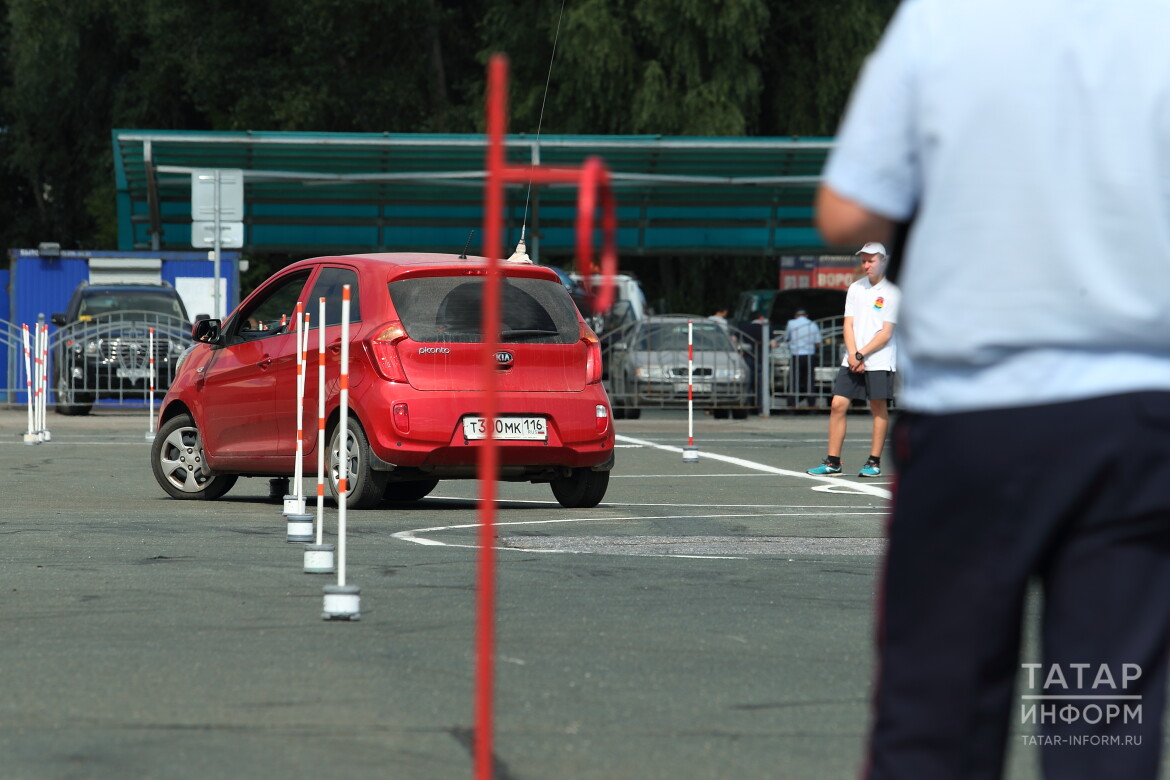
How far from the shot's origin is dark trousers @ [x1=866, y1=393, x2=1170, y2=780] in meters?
2.94

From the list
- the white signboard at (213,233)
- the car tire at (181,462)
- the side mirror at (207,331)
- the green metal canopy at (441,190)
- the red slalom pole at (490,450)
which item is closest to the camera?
the red slalom pole at (490,450)

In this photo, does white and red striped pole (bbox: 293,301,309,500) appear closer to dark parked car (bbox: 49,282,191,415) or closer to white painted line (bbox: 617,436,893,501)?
white painted line (bbox: 617,436,893,501)

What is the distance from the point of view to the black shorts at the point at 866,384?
52.6 feet

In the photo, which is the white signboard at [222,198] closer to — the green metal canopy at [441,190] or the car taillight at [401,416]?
the green metal canopy at [441,190]

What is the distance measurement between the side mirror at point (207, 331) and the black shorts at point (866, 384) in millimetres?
4990

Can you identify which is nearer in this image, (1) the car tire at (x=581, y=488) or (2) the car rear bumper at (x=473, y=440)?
(2) the car rear bumper at (x=473, y=440)

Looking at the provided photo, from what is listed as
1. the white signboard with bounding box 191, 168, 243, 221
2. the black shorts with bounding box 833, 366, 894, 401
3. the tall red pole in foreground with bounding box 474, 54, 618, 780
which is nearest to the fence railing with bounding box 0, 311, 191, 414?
the white signboard with bounding box 191, 168, 243, 221

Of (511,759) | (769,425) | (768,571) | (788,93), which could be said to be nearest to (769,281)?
(788,93)

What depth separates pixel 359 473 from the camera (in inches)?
493

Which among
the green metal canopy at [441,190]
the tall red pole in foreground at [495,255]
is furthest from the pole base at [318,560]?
the green metal canopy at [441,190]

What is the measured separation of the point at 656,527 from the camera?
11641mm

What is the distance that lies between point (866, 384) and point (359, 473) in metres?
5.18

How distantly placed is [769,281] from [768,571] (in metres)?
37.2

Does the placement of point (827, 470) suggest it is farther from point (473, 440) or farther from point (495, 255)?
point (495, 255)
